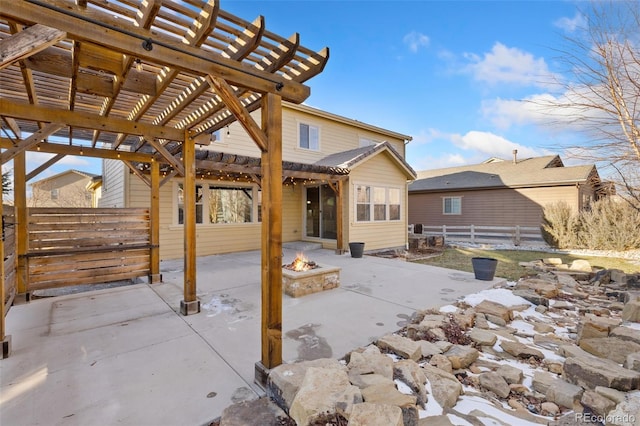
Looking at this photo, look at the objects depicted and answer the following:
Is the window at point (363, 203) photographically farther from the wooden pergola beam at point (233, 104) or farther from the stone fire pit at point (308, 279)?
the wooden pergola beam at point (233, 104)

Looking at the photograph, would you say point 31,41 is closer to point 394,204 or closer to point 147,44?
point 147,44

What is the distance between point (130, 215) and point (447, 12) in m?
9.01

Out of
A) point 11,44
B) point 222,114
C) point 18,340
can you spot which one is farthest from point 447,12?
point 18,340

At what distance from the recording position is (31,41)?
1.75 m

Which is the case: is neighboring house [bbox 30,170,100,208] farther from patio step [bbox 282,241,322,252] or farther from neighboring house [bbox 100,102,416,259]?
patio step [bbox 282,241,322,252]

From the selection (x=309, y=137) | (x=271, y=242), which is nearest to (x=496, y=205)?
(x=309, y=137)

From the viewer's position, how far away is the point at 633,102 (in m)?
3.73

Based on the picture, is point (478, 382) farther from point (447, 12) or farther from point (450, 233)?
point (450, 233)

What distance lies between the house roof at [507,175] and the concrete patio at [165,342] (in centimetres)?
1113

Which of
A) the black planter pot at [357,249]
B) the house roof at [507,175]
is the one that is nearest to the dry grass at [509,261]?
the black planter pot at [357,249]

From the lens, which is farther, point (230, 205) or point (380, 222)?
point (380, 222)

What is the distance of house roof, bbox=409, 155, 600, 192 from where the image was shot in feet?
44.8

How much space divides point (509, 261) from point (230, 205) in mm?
9453

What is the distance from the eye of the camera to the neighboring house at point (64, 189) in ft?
71.8
